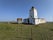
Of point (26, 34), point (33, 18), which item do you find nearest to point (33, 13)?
point (33, 18)

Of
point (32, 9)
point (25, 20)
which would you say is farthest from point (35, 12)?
point (25, 20)

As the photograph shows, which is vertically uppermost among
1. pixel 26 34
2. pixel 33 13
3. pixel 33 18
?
pixel 33 13

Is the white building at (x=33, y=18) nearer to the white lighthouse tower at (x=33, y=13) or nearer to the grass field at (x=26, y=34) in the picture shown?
the white lighthouse tower at (x=33, y=13)

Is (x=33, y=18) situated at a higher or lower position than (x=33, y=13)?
lower

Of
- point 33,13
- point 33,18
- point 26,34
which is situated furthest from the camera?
point 33,13

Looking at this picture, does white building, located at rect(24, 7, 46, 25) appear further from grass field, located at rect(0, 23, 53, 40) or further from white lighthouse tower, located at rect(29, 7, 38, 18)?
grass field, located at rect(0, 23, 53, 40)

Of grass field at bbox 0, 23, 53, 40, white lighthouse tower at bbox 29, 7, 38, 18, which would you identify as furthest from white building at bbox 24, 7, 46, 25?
grass field at bbox 0, 23, 53, 40

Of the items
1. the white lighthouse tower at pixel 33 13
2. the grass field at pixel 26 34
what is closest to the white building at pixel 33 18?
the white lighthouse tower at pixel 33 13

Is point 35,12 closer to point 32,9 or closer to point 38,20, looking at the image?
point 32,9

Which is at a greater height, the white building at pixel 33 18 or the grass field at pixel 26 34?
the white building at pixel 33 18

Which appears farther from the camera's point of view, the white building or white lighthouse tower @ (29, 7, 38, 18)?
white lighthouse tower @ (29, 7, 38, 18)

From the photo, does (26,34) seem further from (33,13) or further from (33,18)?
(33,13)

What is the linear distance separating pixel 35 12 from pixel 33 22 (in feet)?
22.5

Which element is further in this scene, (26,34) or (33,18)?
(33,18)
